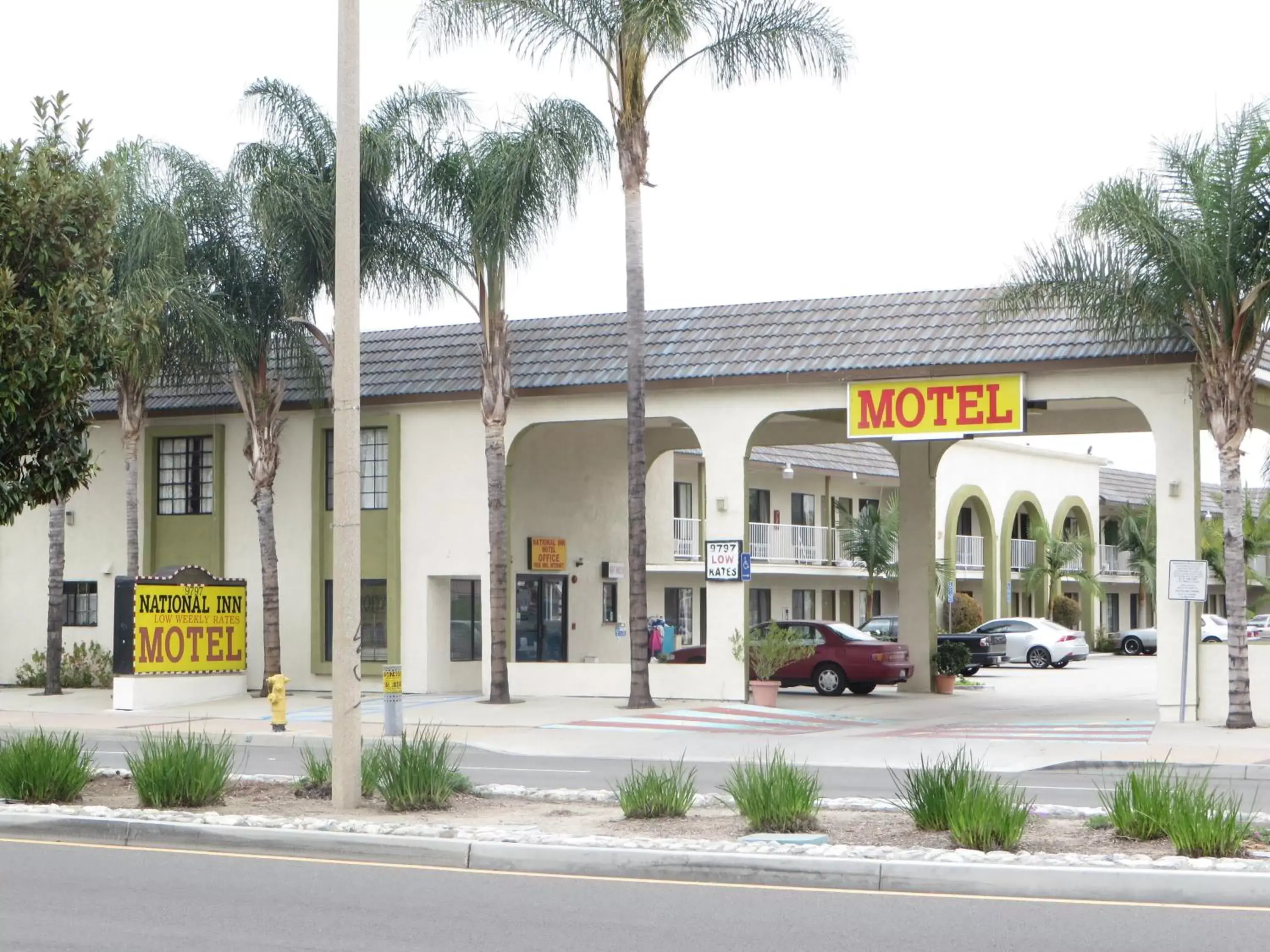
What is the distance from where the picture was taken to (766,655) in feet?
87.7

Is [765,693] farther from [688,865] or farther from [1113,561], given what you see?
[1113,561]

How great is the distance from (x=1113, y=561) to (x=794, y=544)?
59.5 feet

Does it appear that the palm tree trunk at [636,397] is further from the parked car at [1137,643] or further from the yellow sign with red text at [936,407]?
the parked car at [1137,643]

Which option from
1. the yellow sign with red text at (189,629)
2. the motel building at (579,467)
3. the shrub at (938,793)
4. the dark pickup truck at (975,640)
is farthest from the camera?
the dark pickup truck at (975,640)

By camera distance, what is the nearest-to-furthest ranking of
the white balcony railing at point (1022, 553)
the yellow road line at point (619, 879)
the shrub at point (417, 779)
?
1. the yellow road line at point (619, 879)
2. the shrub at point (417, 779)
3. the white balcony railing at point (1022, 553)

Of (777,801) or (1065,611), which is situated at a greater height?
(1065,611)

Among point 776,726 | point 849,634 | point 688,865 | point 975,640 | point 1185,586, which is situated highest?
point 1185,586

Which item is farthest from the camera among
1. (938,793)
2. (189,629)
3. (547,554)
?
(547,554)

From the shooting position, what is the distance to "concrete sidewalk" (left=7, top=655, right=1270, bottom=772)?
2003cm

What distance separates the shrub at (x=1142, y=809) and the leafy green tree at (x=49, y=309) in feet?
30.9

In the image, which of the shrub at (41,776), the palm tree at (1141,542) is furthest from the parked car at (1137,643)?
the shrub at (41,776)

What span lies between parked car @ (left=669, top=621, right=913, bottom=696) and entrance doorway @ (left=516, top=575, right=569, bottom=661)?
228cm

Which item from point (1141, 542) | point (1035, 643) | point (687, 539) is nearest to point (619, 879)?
point (687, 539)

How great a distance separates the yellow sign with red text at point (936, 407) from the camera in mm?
25188
